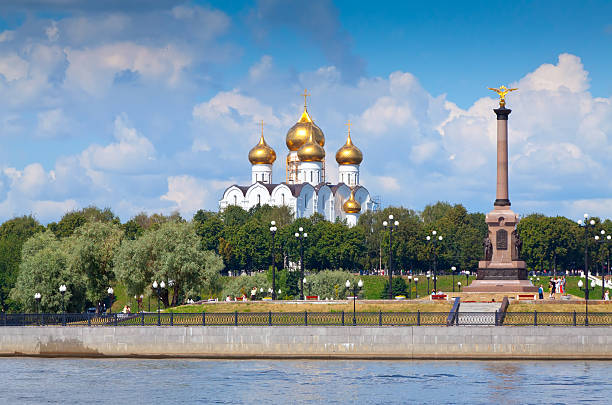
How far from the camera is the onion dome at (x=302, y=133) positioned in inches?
5586

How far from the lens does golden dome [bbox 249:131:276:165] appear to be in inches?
5650

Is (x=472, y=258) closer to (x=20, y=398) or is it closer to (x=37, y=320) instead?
(x=37, y=320)

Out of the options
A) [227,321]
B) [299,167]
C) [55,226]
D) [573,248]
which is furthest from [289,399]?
[299,167]

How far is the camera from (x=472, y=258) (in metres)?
109

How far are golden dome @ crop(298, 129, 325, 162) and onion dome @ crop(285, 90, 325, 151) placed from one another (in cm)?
67

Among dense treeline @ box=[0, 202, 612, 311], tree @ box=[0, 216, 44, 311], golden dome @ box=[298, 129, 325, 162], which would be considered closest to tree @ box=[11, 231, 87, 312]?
dense treeline @ box=[0, 202, 612, 311]

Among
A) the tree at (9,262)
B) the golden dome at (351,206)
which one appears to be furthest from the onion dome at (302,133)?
the tree at (9,262)

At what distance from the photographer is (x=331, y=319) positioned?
Answer: 48.1 m

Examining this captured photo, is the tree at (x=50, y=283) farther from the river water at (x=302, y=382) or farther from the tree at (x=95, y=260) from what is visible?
the river water at (x=302, y=382)

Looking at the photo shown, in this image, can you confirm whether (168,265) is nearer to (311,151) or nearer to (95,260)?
(95,260)

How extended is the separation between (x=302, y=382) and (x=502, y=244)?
25.6 m

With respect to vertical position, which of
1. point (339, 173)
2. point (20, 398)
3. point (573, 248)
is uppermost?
point (339, 173)

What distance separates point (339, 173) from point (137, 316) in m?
95.5

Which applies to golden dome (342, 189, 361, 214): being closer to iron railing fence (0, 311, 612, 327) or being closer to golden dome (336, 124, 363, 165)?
golden dome (336, 124, 363, 165)
